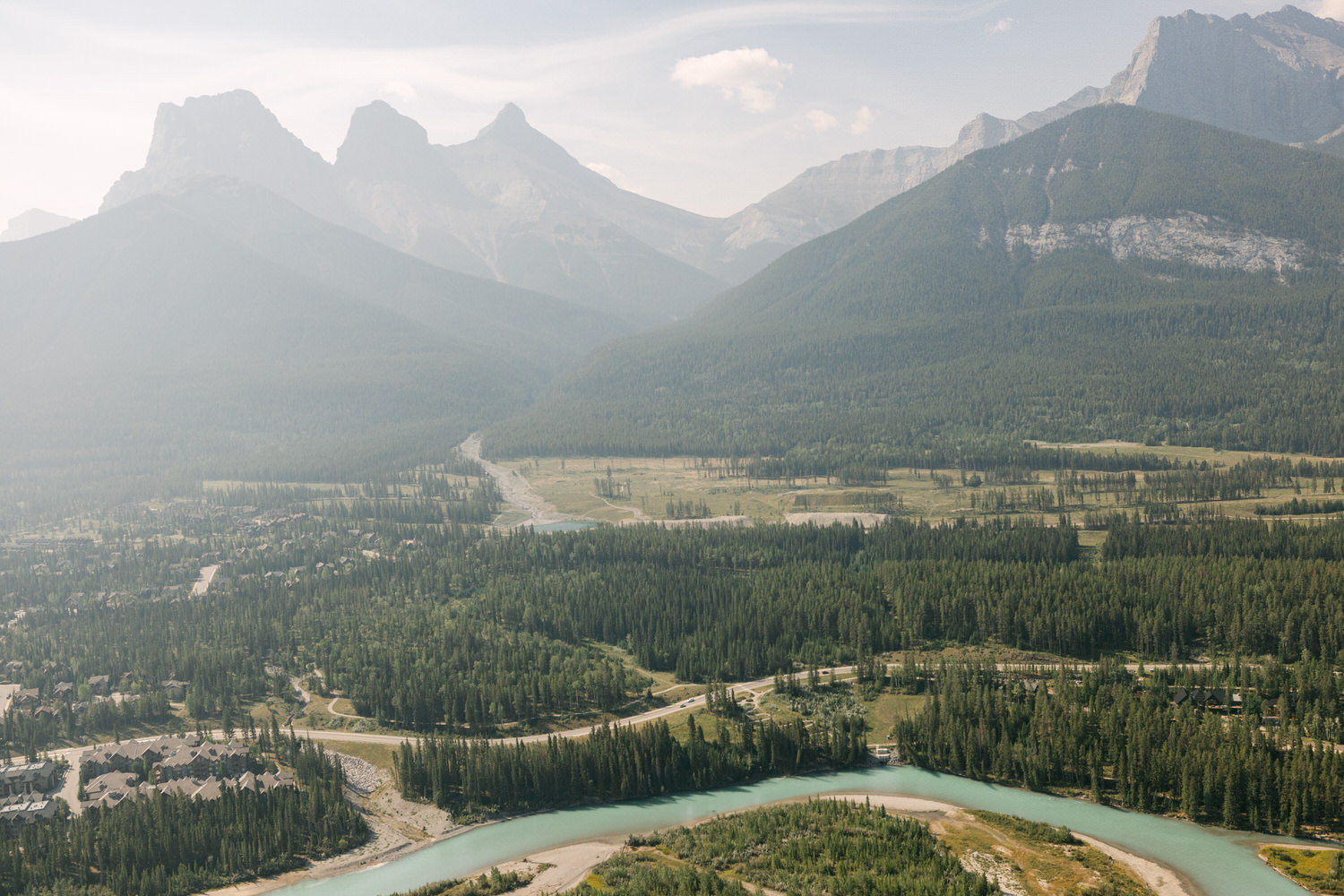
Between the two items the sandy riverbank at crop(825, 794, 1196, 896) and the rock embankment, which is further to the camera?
the rock embankment

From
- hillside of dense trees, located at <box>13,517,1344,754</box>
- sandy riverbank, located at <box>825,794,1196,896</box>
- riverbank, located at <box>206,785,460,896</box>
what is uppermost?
hillside of dense trees, located at <box>13,517,1344,754</box>

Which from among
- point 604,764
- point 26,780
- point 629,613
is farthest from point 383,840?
point 629,613

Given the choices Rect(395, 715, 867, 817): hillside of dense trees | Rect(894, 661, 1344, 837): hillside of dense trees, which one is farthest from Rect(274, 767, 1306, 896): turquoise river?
Rect(894, 661, 1344, 837): hillside of dense trees

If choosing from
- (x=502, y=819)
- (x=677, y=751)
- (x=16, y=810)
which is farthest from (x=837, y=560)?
(x=16, y=810)

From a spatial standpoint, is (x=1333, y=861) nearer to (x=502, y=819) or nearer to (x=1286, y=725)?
(x=1286, y=725)

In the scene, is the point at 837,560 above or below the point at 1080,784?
above

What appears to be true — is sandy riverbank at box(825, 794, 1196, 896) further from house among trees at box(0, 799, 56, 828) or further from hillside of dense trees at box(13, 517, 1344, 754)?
house among trees at box(0, 799, 56, 828)

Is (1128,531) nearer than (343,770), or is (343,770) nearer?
(343,770)

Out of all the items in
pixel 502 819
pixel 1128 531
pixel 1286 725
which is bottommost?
pixel 502 819
